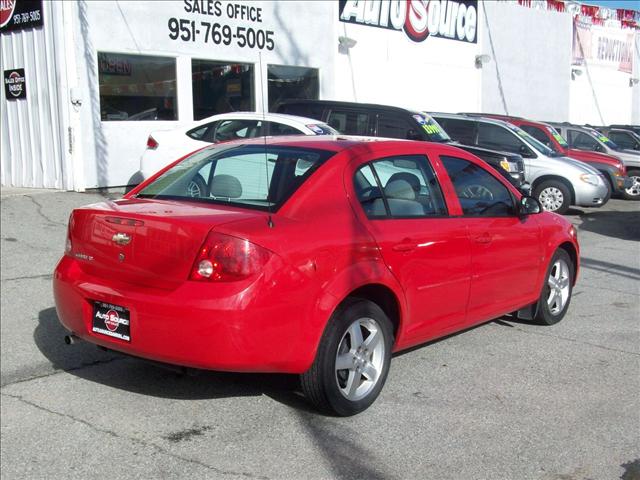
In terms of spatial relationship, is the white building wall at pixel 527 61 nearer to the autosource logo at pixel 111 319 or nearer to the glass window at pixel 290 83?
the glass window at pixel 290 83

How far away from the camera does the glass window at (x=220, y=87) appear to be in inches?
589

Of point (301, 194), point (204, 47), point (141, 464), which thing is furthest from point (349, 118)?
point (141, 464)

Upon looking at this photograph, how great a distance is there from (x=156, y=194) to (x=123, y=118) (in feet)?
29.8

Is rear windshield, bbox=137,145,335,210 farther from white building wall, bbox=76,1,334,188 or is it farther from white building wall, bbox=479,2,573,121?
white building wall, bbox=479,2,573,121

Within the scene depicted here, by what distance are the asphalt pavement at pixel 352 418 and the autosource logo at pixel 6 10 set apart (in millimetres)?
8208

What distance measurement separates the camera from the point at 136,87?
45.7 ft

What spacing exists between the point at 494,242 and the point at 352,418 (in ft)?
6.14

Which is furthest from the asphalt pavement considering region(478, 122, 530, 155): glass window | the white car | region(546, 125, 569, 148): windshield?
region(546, 125, 569, 148): windshield

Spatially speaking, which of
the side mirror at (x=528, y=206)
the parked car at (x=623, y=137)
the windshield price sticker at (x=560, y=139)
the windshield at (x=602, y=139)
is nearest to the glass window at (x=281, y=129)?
the side mirror at (x=528, y=206)

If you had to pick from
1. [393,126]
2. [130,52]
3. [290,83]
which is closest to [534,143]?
[393,126]

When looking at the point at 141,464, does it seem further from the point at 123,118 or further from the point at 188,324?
the point at 123,118

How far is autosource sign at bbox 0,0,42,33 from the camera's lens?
12.8 metres

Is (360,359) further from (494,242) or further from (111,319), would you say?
(494,242)

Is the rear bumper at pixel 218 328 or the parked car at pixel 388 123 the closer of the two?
the rear bumper at pixel 218 328
